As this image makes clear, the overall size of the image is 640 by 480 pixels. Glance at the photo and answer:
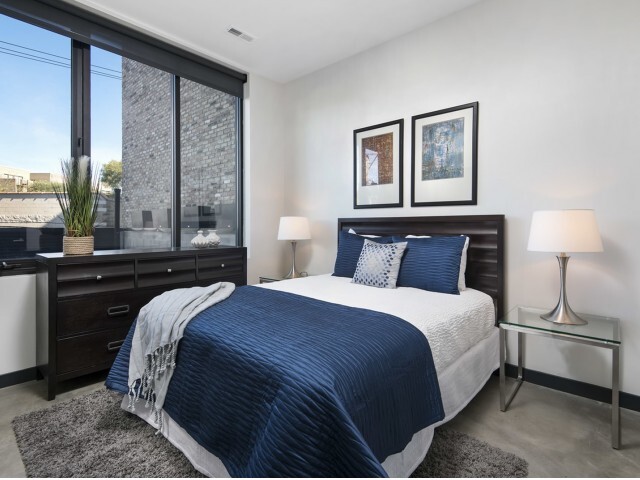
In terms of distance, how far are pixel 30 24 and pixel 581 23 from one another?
3930 mm

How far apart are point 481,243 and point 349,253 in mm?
1086

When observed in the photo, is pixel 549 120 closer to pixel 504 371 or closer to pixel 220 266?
pixel 504 371

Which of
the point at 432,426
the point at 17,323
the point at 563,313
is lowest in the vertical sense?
the point at 432,426

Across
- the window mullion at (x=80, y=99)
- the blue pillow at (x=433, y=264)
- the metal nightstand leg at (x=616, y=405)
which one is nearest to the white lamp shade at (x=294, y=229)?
the blue pillow at (x=433, y=264)

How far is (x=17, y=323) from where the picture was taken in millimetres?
2551

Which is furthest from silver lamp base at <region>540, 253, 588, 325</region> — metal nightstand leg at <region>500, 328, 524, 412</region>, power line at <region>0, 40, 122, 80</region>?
power line at <region>0, 40, 122, 80</region>

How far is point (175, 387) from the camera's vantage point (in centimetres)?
171

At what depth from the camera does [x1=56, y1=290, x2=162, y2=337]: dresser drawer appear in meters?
2.39

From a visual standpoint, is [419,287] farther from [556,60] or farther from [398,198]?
[556,60]

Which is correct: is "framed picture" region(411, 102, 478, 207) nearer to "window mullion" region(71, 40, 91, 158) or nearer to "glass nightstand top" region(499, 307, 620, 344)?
"glass nightstand top" region(499, 307, 620, 344)

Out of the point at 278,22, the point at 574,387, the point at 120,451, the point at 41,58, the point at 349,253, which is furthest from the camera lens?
the point at 349,253

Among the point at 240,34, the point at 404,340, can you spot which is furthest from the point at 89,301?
the point at 240,34

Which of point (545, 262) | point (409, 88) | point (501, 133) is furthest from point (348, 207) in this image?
point (545, 262)

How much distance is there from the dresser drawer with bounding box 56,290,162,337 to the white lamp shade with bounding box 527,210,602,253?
2.87m
